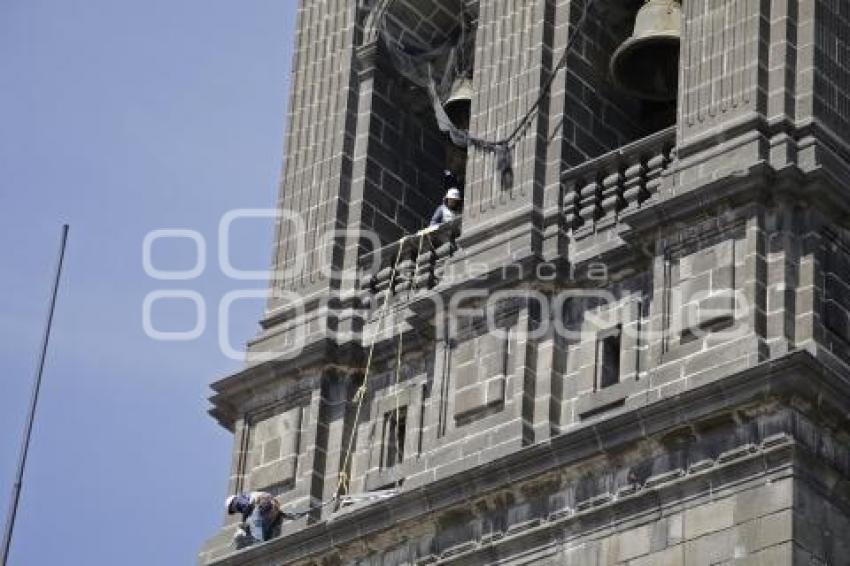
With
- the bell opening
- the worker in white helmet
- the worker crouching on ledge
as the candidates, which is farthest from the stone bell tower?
the worker in white helmet

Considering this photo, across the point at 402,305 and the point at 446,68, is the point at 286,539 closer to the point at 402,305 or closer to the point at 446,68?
the point at 402,305

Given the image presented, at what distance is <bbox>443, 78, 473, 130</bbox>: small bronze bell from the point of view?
187 ft

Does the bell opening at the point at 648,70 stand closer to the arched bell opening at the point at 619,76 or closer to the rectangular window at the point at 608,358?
the arched bell opening at the point at 619,76

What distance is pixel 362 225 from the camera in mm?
55938

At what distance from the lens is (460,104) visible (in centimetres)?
5728

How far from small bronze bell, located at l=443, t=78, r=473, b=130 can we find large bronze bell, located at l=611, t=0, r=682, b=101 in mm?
2805

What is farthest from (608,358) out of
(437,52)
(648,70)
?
(437,52)

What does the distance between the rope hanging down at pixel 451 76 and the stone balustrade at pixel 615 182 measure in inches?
50.1

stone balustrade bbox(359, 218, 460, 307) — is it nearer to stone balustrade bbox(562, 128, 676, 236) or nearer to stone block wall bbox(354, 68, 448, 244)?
stone block wall bbox(354, 68, 448, 244)

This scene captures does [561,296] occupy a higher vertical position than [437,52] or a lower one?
lower

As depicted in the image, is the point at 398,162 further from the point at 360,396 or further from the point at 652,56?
the point at 360,396

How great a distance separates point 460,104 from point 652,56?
3488 millimetres

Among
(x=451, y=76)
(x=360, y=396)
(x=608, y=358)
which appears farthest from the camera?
(x=451, y=76)

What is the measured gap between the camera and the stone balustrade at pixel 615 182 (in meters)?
52.5
